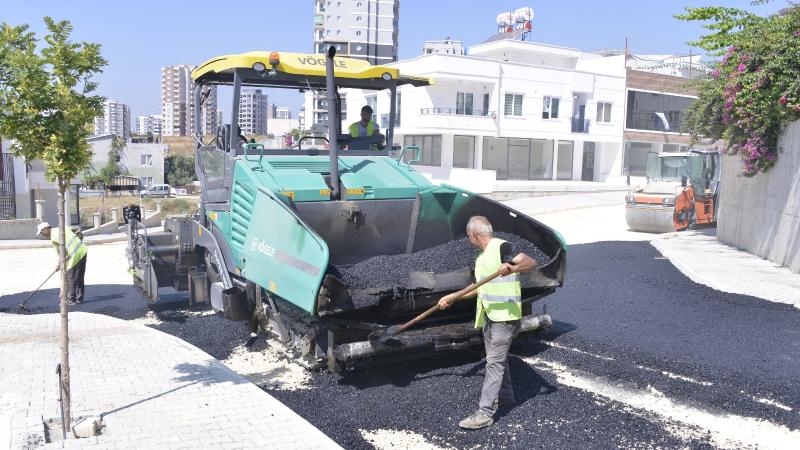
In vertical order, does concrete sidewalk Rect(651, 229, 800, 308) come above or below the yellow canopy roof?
below

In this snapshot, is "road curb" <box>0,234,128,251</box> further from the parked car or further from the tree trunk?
the parked car

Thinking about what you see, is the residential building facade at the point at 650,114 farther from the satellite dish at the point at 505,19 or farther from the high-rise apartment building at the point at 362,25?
the high-rise apartment building at the point at 362,25

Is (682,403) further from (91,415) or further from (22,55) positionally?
(22,55)

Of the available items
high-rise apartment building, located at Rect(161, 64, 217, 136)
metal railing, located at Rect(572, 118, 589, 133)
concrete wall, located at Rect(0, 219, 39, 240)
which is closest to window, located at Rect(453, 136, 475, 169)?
metal railing, located at Rect(572, 118, 589, 133)

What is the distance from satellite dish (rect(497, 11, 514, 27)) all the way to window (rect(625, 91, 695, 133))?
1577 centimetres

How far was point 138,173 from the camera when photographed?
63.5m

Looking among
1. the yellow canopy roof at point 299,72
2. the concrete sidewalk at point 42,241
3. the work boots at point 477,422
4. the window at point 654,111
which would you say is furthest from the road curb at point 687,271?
the window at point 654,111

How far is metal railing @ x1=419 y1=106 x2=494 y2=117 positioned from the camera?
30458 millimetres

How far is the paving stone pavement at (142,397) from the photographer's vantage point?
4.22 metres

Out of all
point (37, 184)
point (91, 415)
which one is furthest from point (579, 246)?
point (37, 184)

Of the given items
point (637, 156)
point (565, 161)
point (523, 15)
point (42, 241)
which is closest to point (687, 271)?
point (42, 241)

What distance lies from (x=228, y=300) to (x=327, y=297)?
5.21ft

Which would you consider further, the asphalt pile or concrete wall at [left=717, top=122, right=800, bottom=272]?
concrete wall at [left=717, top=122, right=800, bottom=272]

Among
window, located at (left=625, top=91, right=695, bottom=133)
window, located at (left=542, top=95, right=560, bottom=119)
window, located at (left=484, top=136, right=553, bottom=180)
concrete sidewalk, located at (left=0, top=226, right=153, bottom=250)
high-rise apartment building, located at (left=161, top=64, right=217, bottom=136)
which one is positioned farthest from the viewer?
high-rise apartment building, located at (left=161, top=64, right=217, bottom=136)
